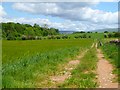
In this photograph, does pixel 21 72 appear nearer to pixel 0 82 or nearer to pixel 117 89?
pixel 0 82

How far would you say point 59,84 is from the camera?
399 inches

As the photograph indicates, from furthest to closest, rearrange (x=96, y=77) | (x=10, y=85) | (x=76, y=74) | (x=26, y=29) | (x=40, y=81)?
(x=26, y=29) → (x=76, y=74) → (x=96, y=77) → (x=40, y=81) → (x=10, y=85)

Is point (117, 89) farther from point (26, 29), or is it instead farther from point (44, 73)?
point (26, 29)

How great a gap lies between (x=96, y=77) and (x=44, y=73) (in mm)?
2329

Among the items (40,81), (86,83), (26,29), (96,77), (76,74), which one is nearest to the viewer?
(86,83)

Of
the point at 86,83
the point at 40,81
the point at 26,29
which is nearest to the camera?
the point at 86,83

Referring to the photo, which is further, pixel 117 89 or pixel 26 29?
pixel 26 29

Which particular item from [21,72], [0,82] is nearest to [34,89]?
[0,82]

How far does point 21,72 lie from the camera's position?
1147cm

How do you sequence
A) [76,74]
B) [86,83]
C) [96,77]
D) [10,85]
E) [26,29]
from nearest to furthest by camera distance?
[10,85] < [86,83] < [96,77] < [76,74] < [26,29]

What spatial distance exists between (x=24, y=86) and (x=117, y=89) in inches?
108

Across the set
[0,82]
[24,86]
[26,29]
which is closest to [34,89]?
[24,86]

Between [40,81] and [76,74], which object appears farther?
[76,74]

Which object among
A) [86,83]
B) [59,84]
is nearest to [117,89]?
[86,83]
